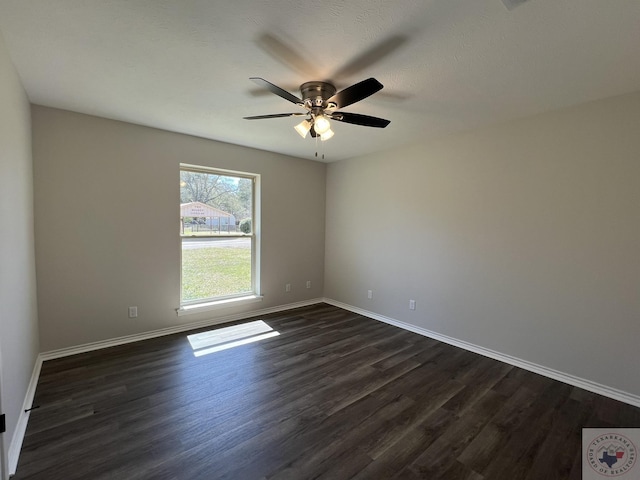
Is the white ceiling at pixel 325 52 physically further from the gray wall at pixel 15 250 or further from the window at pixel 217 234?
the window at pixel 217 234

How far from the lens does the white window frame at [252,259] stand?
12.3ft

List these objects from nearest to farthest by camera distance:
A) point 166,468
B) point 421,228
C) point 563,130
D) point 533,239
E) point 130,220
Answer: point 166,468
point 563,130
point 533,239
point 130,220
point 421,228

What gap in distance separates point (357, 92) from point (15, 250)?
2606 millimetres

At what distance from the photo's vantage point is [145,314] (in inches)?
135

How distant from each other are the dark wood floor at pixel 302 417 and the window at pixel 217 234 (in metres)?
0.96

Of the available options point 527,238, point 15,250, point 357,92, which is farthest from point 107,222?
point 527,238

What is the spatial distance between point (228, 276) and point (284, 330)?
1.18 meters

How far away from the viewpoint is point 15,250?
1999 mm

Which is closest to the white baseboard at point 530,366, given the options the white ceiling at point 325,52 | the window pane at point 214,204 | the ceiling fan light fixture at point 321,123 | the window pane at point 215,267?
the window pane at point 215,267

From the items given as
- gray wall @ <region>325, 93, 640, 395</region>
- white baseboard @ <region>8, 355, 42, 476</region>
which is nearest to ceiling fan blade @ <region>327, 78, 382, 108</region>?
gray wall @ <region>325, 93, 640, 395</region>

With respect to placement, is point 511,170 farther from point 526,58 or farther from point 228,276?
point 228,276

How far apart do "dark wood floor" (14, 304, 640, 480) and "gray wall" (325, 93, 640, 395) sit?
0.43m

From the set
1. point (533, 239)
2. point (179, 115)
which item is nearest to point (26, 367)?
point (179, 115)

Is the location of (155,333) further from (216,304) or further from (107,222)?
(107,222)
